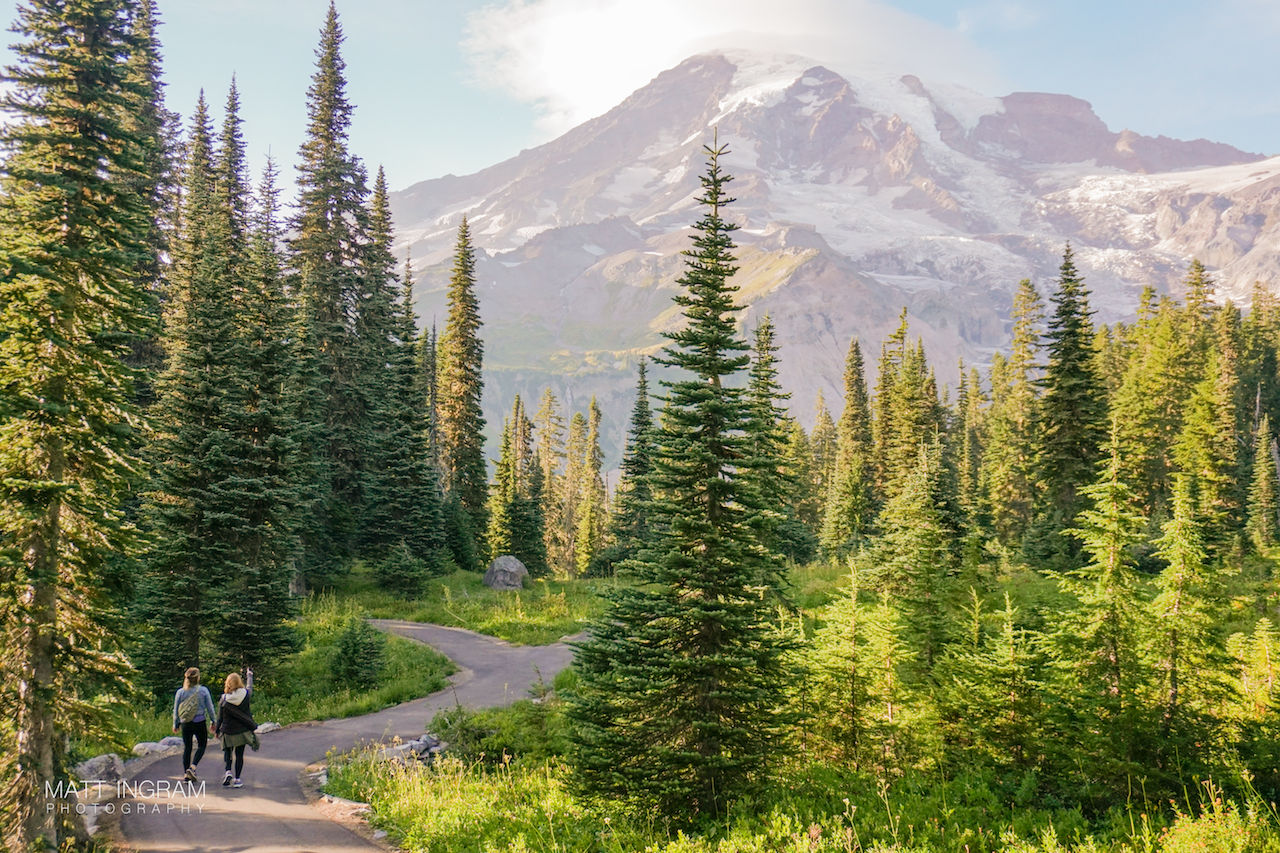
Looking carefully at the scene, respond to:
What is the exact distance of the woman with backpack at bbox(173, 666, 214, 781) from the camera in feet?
43.9

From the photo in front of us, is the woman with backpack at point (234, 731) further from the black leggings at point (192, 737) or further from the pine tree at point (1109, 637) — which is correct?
the pine tree at point (1109, 637)

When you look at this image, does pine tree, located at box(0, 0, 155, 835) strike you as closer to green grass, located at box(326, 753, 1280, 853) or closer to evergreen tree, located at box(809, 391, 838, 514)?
green grass, located at box(326, 753, 1280, 853)

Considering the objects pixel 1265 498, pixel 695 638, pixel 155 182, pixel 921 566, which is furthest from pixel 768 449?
pixel 1265 498

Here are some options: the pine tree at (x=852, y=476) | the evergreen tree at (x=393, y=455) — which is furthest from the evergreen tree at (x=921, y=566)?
the evergreen tree at (x=393, y=455)

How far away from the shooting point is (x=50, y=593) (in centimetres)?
1125

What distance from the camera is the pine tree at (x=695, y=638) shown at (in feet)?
33.1

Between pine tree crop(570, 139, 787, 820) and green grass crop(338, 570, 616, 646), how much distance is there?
17046 millimetres

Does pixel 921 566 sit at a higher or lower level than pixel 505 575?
higher

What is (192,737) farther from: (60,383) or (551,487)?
(551,487)

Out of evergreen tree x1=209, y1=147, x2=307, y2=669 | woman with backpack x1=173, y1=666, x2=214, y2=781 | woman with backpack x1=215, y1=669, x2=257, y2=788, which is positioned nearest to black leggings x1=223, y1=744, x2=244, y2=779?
woman with backpack x1=215, y1=669, x2=257, y2=788

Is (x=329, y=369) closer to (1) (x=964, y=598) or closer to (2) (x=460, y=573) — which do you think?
(2) (x=460, y=573)

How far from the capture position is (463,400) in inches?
1891

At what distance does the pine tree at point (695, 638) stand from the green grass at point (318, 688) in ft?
38.1

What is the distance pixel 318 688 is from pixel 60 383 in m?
12.6
